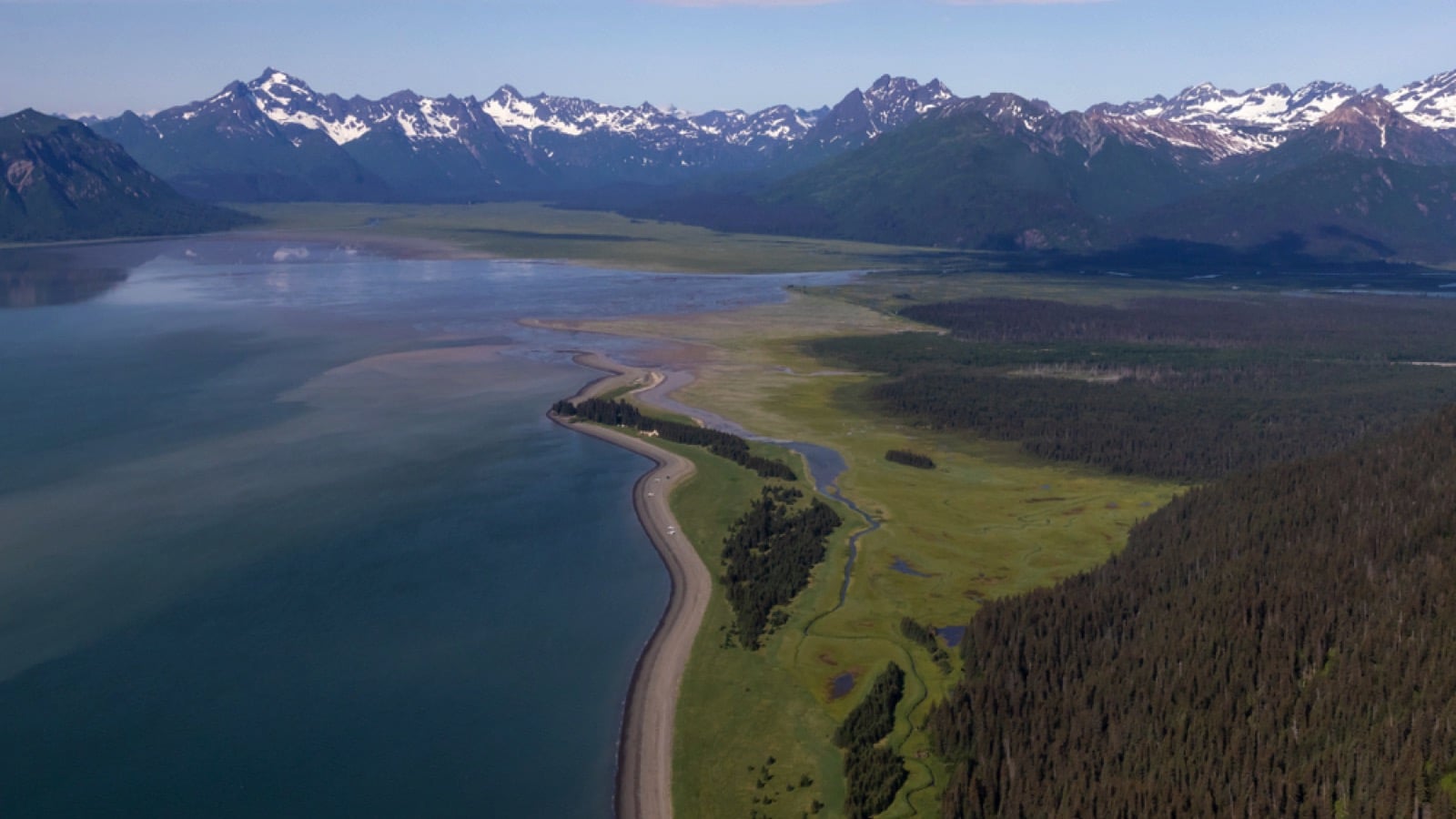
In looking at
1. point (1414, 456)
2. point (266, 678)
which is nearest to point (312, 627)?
point (266, 678)

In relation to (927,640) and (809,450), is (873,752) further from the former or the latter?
(809,450)

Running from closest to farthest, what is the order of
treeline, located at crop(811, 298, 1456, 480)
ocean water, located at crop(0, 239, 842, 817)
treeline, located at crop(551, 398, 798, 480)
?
ocean water, located at crop(0, 239, 842, 817) < treeline, located at crop(551, 398, 798, 480) < treeline, located at crop(811, 298, 1456, 480)

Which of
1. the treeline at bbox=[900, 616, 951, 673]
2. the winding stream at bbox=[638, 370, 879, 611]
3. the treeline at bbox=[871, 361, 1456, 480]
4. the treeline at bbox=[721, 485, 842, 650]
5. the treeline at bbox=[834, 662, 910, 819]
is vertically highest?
the treeline at bbox=[871, 361, 1456, 480]

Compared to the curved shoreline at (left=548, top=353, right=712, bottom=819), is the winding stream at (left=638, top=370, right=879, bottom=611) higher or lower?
higher

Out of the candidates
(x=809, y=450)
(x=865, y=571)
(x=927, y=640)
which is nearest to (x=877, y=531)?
(x=865, y=571)

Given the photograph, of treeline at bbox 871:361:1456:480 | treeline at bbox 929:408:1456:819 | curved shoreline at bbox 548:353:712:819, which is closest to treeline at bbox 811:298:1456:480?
treeline at bbox 871:361:1456:480

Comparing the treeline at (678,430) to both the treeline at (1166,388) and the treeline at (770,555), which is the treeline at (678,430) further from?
the treeline at (1166,388)

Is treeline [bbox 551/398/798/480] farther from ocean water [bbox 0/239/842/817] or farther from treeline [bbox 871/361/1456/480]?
treeline [bbox 871/361/1456/480]

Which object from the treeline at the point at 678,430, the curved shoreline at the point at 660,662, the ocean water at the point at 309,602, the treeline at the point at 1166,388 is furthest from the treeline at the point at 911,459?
the ocean water at the point at 309,602

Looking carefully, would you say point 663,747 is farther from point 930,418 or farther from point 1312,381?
point 1312,381
